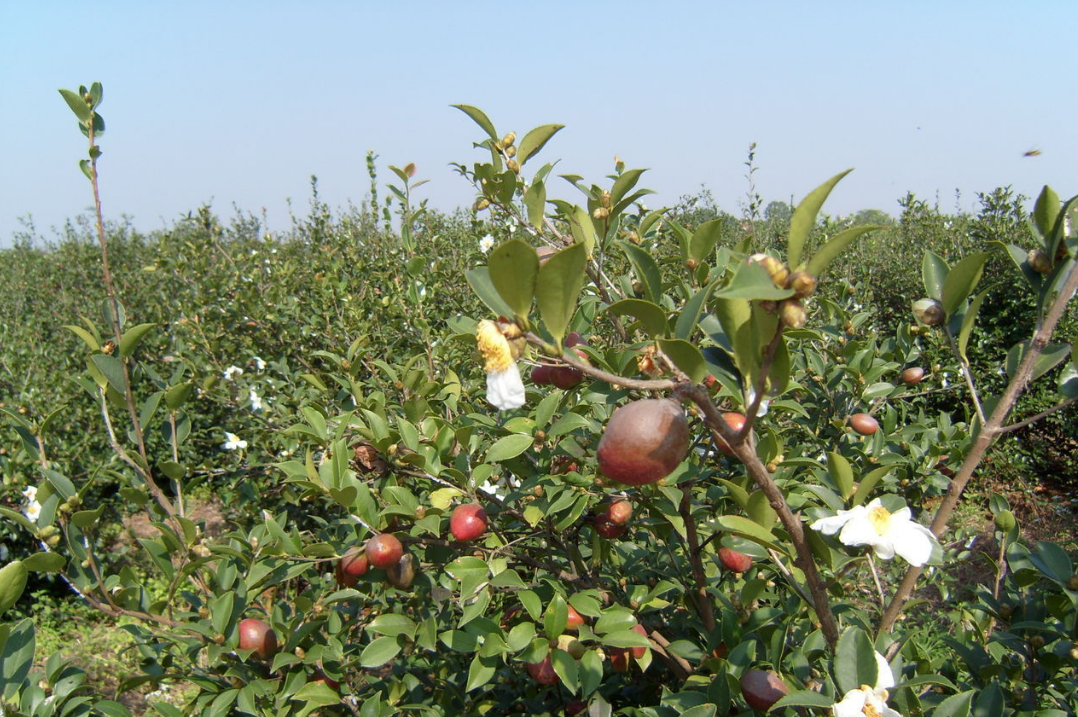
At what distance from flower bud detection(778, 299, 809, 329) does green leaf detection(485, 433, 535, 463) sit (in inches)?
25.1

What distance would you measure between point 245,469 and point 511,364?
3003 mm

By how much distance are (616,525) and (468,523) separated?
26cm

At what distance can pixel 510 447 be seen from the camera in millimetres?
Result: 1131

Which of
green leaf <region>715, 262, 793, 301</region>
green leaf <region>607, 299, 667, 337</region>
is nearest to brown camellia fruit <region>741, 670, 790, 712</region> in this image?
green leaf <region>607, 299, 667, 337</region>

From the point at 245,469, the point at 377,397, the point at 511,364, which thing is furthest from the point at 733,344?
the point at 245,469

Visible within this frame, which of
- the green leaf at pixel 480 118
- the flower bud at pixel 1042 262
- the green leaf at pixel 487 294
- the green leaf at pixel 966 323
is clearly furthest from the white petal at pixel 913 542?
the green leaf at pixel 480 118

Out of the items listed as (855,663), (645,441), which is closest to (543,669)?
(855,663)

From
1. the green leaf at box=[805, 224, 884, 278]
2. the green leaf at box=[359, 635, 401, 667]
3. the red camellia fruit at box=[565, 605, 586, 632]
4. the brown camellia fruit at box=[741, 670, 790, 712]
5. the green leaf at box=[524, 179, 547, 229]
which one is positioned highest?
the green leaf at box=[524, 179, 547, 229]

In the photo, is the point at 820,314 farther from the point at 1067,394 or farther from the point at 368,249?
the point at 368,249

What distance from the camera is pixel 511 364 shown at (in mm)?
667

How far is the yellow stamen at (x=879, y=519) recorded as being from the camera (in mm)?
811

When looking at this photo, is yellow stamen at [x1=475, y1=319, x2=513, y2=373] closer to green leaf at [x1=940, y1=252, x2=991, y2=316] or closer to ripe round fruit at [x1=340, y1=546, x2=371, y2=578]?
green leaf at [x1=940, y1=252, x2=991, y2=316]

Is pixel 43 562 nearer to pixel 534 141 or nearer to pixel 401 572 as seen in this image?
pixel 401 572

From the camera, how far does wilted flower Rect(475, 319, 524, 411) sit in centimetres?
65
